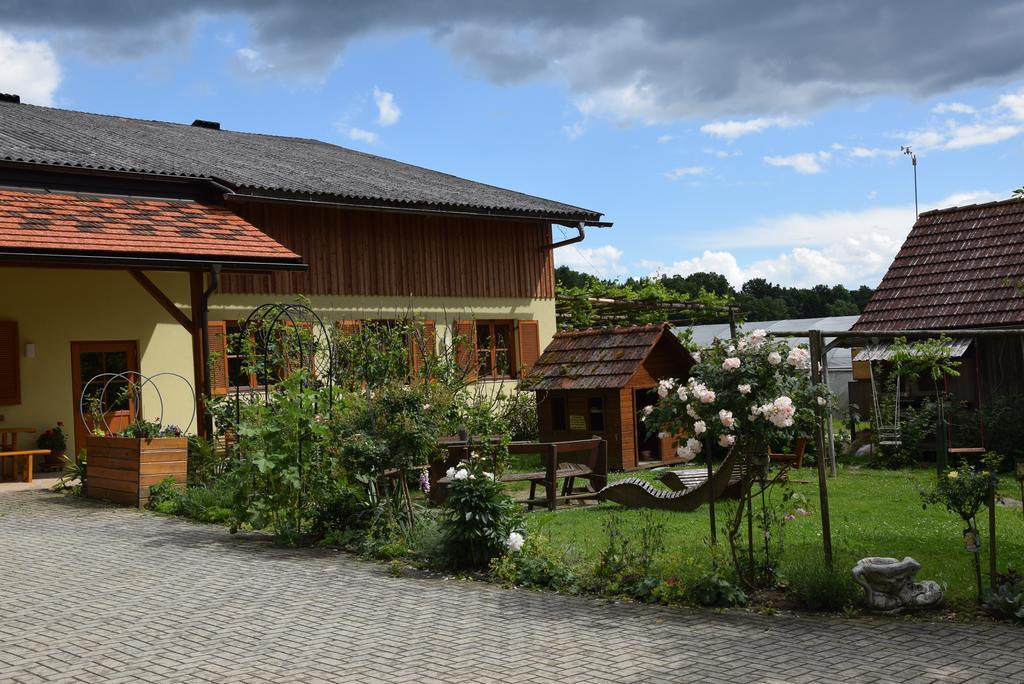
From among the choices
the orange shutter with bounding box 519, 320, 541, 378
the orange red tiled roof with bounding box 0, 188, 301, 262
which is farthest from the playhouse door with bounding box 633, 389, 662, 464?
the orange red tiled roof with bounding box 0, 188, 301, 262

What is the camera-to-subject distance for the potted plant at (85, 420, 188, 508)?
41.9 feet

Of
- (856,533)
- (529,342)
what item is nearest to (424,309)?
(529,342)

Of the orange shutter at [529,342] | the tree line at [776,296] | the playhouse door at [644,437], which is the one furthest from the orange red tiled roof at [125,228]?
the tree line at [776,296]

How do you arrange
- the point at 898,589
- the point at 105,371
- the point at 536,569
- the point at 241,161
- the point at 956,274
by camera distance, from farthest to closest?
the point at 241,161, the point at 956,274, the point at 105,371, the point at 536,569, the point at 898,589

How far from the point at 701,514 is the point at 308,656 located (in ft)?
20.8

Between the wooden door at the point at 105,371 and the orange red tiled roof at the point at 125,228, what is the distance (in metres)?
2.30

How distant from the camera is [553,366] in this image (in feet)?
60.7

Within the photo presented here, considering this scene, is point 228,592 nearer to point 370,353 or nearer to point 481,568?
point 481,568

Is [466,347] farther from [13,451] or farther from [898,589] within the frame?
[898,589]

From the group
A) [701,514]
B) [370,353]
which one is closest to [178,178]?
[370,353]

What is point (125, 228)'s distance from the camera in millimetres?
14789

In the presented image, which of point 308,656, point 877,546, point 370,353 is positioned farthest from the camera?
point 370,353

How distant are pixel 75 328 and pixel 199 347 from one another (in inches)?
108

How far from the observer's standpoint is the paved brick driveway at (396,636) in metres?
5.65
